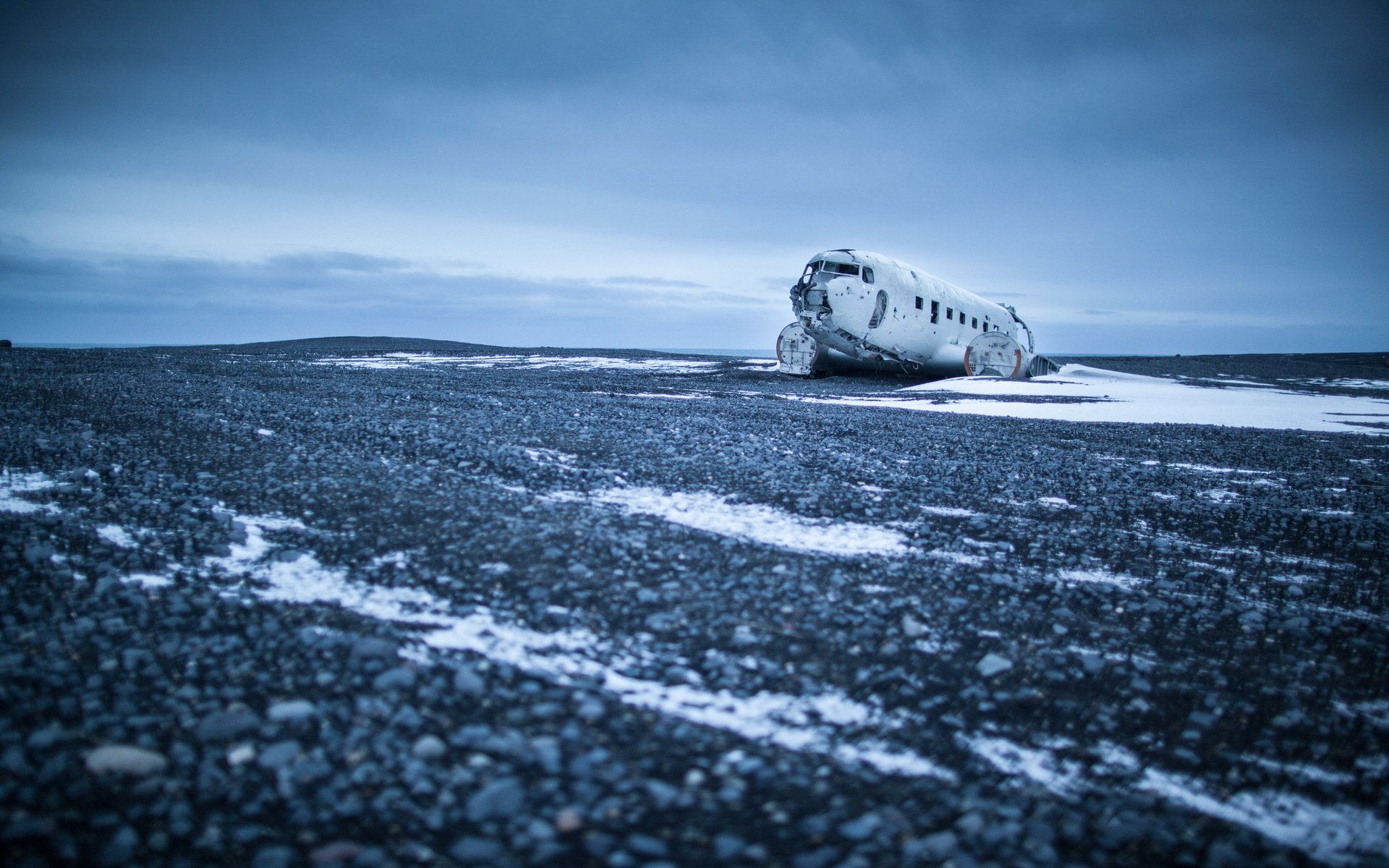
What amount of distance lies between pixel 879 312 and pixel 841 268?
7.27ft

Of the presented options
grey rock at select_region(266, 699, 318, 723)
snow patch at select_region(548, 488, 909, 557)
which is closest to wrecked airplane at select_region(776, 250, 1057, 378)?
snow patch at select_region(548, 488, 909, 557)

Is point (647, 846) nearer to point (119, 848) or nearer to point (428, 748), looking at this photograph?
point (428, 748)

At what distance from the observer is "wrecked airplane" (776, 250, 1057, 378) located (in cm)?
2452

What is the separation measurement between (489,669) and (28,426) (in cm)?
936

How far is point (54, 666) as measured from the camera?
9.52 feet

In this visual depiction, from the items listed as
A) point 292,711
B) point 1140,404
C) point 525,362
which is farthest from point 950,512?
point 525,362

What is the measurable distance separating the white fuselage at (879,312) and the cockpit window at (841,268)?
0.03m

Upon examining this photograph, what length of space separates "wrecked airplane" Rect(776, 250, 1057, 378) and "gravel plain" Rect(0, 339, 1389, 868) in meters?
17.9

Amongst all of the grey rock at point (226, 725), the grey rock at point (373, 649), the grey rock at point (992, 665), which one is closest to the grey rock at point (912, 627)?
the grey rock at point (992, 665)

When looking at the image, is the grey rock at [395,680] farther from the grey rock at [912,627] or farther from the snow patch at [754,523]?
the snow patch at [754,523]

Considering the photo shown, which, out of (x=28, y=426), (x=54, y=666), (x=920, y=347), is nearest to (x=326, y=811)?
(x=54, y=666)

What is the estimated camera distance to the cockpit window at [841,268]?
80.4 ft

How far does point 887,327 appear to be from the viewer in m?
25.2

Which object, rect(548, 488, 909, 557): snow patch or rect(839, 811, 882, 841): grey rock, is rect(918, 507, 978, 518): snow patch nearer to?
rect(548, 488, 909, 557): snow patch
